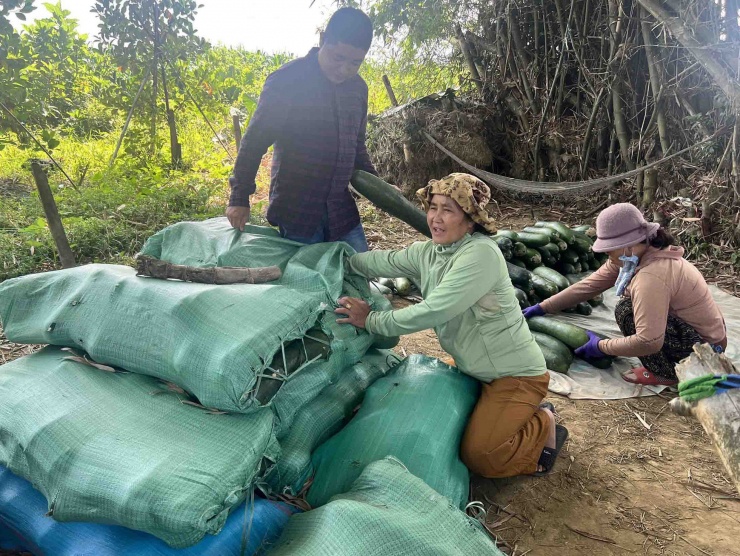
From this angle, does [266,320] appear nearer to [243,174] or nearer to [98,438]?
[98,438]

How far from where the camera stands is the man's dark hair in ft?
7.27

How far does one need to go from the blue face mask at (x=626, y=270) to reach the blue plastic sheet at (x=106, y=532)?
2.18 meters

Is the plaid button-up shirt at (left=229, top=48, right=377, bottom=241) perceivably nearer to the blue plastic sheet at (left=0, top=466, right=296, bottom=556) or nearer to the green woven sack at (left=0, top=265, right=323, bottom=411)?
the green woven sack at (left=0, top=265, right=323, bottom=411)

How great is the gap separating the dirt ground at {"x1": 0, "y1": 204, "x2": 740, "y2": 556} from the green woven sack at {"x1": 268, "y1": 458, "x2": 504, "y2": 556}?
2.16 feet

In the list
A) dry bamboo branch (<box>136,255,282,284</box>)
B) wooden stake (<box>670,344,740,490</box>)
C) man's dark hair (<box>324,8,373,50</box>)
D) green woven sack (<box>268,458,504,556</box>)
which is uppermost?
man's dark hair (<box>324,8,373,50</box>)

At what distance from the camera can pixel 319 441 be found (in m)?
1.93

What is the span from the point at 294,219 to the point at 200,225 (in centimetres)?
46

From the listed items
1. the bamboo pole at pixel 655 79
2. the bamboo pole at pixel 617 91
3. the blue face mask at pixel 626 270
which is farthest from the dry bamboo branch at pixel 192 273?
the bamboo pole at pixel 617 91

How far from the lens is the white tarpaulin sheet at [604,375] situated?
9.91 feet

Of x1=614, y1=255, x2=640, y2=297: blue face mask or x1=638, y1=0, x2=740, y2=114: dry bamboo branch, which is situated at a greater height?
x1=638, y1=0, x2=740, y2=114: dry bamboo branch

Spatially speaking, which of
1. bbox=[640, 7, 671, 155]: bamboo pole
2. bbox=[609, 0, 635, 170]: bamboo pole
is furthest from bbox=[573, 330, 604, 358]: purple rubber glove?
bbox=[609, 0, 635, 170]: bamboo pole

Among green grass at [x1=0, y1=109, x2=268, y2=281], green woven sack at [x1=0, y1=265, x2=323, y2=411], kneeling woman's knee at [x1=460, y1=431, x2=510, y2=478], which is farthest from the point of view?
green grass at [x1=0, y1=109, x2=268, y2=281]

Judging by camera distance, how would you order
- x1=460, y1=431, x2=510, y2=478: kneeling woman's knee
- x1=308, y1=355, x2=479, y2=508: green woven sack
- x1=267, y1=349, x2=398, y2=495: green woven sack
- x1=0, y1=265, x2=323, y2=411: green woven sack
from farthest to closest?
x1=460, y1=431, x2=510, y2=478: kneeling woman's knee, x1=308, y1=355, x2=479, y2=508: green woven sack, x1=267, y1=349, x2=398, y2=495: green woven sack, x1=0, y1=265, x2=323, y2=411: green woven sack

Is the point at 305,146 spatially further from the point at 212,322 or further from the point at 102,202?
the point at 102,202
